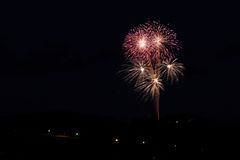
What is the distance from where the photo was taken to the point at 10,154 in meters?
42.8

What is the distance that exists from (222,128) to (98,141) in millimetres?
20901

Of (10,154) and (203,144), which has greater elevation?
(203,144)

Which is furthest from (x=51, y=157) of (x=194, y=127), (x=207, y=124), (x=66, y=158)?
(x=207, y=124)

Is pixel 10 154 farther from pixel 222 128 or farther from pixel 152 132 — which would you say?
pixel 222 128

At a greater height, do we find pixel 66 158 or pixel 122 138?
pixel 122 138

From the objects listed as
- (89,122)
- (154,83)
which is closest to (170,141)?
(154,83)

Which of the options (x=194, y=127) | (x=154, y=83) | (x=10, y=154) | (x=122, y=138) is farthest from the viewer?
(x=194, y=127)

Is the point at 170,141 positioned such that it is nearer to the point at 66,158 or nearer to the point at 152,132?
the point at 152,132

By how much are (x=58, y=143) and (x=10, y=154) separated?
283 inches

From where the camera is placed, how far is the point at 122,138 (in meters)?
54.4

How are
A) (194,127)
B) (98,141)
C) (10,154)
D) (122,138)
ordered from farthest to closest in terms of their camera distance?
(194,127) < (122,138) < (98,141) < (10,154)

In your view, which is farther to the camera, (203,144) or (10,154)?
(203,144)

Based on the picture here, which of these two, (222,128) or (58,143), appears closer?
(58,143)

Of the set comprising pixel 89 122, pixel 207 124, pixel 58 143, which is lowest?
pixel 58 143
